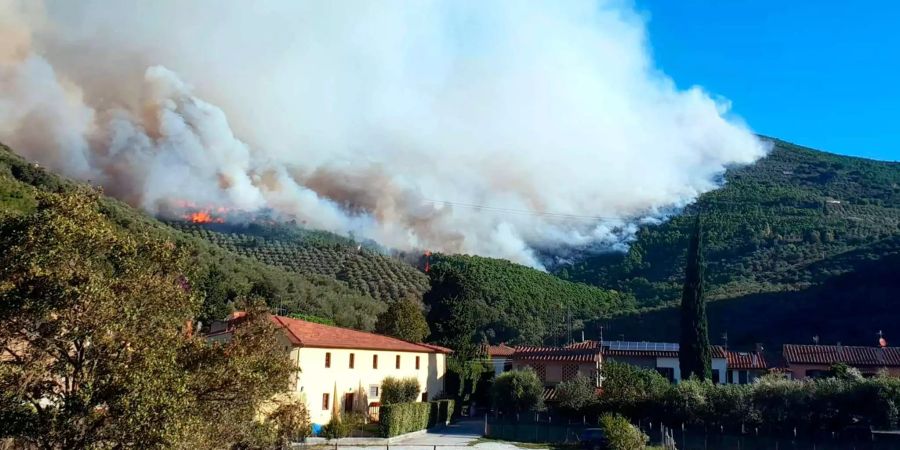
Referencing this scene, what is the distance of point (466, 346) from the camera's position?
48.3 metres

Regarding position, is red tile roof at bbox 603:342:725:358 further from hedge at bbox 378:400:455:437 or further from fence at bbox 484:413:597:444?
hedge at bbox 378:400:455:437

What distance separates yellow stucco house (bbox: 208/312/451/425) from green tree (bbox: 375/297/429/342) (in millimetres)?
6474

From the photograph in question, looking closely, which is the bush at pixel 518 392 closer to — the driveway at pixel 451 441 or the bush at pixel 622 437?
the driveway at pixel 451 441

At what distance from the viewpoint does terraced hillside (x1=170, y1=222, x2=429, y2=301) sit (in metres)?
79.1

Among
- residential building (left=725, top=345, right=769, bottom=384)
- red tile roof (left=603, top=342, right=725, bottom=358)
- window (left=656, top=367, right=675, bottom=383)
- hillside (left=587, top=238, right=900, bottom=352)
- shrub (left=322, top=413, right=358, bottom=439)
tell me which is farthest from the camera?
hillside (left=587, top=238, right=900, bottom=352)

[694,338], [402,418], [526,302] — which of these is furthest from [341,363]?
[526,302]

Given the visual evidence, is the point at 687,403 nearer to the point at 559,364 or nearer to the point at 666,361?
the point at 559,364

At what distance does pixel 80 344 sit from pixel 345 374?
82.4ft

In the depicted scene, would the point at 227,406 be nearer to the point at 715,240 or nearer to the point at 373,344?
the point at 373,344

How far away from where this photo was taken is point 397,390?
122ft

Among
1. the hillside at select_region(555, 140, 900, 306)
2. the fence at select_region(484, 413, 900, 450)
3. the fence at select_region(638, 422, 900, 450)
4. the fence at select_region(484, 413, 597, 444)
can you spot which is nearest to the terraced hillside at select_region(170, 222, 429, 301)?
the hillside at select_region(555, 140, 900, 306)

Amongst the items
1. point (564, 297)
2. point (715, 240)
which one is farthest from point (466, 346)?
point (715, 240)

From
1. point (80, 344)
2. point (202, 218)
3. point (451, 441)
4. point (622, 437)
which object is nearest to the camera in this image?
point (80, 344)

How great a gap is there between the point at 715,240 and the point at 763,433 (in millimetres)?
74705
